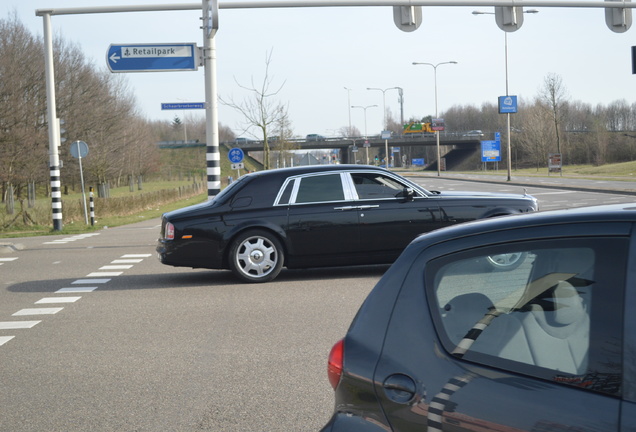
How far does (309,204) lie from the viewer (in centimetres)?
1030

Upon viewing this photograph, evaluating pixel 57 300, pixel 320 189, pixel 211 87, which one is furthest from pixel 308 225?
pixel 211 87

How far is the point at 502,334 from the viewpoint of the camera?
2469mm

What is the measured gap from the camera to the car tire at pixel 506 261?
8.48ft

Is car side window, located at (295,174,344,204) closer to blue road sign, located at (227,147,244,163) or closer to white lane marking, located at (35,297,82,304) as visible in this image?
white lane marking, located at (35,297,82,304)

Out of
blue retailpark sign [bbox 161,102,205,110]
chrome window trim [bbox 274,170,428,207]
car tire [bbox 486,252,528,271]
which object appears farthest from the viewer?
blue retailpark sign [bbox 161,102,205,110]

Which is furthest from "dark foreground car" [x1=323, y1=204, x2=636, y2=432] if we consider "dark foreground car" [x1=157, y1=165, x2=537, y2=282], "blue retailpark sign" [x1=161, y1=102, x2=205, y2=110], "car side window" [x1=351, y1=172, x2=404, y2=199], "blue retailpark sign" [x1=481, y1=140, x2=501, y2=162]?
"blue retailpark sign" [x1=481, y1=140, x2=501, y2=162]

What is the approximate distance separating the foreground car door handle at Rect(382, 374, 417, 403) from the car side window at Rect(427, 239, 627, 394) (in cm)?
18

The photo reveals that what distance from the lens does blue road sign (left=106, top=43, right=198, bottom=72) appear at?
1797 cm

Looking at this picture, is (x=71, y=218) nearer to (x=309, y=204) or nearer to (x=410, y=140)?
(x=309, y=204)

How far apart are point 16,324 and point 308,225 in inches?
150

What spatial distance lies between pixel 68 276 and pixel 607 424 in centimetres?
1102

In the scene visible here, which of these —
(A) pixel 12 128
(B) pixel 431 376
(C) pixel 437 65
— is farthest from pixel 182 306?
(C) pixel 437 65

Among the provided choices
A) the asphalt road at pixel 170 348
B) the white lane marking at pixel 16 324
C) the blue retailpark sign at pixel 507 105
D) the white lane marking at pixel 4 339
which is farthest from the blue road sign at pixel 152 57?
the blue retailpark sign at pixel 507 105

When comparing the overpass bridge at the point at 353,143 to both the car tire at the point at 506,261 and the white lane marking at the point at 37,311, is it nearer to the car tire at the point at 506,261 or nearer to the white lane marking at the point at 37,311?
the white lane marking at the point at 37,311
